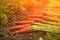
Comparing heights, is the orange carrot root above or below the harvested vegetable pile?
below

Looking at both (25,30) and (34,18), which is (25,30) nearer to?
(25,30)

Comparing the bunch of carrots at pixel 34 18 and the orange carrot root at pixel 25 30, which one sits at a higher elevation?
the bunch of carrots at pixel 34 18

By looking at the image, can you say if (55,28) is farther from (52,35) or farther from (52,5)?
(52,5)

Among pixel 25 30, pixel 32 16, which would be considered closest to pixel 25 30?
pixel 25 30

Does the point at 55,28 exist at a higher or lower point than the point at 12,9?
lower

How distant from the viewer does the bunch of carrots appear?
256 cm

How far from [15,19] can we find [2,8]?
0.14 meters

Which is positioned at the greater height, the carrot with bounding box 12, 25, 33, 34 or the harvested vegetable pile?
the harvested vegetable pile

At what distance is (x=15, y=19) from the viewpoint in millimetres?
2594

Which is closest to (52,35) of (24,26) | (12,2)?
(24,26)

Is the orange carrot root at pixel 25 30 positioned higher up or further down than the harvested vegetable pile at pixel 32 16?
further down

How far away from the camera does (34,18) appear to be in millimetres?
2646

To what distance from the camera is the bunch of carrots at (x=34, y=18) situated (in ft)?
8.41

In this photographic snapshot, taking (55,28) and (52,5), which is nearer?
(55,28)
